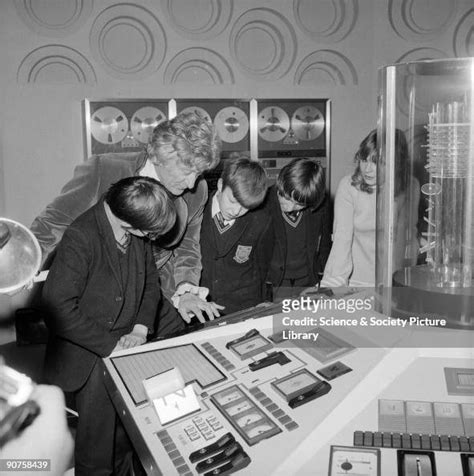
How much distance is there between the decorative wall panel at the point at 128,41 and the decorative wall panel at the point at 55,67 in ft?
0.33

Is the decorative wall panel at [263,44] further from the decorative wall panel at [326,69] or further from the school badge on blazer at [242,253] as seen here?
the school badge on blazer at [242,253]

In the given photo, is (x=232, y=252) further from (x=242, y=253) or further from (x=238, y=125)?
(x=238, y=125)

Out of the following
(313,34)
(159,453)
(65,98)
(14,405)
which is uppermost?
(313,34)

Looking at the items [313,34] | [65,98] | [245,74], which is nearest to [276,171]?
[245,74]

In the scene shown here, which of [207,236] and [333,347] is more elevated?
[207,236]

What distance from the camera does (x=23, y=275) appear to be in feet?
2.42

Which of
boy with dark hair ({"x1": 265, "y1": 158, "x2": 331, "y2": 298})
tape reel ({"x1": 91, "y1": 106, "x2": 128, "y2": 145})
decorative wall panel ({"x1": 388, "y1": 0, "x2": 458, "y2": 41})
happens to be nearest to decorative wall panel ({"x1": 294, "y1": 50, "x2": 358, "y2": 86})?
decorative wall panel ({"x1": 388, "y1": 0, "x2": 458, "y2": 41})

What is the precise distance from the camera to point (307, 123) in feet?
11.5

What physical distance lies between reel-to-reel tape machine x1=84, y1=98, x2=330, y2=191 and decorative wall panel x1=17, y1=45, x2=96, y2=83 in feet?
0.58

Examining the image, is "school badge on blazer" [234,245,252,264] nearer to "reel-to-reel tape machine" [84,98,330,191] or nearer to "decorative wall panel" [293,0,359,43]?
"reel-to-reel tape machine" [84,98,330,191]

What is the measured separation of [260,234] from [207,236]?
203 mm

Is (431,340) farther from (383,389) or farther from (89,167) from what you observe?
(89,167)

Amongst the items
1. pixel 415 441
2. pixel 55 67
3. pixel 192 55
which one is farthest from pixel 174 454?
pixel 192 55

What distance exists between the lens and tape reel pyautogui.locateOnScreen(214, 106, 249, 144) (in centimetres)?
332
